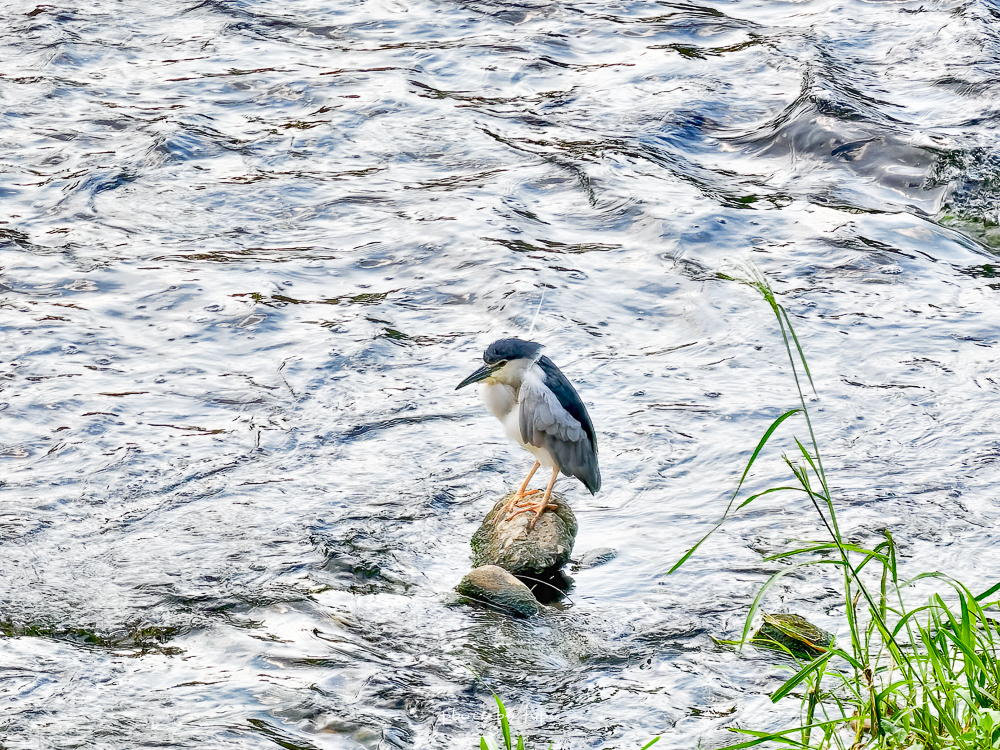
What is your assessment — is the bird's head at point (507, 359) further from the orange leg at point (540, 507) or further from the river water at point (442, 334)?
the river water at point (442, 334)

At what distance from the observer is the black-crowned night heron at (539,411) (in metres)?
5.61

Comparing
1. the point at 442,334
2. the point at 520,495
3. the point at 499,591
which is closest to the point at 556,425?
the point at 520,495

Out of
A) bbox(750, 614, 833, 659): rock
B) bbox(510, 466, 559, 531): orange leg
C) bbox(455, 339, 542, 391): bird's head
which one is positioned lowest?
bbox(510, 466, 559, 531): orange leg

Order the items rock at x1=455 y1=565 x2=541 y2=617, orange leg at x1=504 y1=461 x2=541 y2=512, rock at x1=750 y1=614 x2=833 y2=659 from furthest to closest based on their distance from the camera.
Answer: orange leg at x1=504 y1=461 x2=541 y2=512, rock at x1=455 y1=565 x2=541 y2=617, rock at x1=750 y1=614 x2=833 y2=659

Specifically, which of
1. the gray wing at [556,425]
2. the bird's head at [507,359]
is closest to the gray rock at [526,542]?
the gray wing at [556,425]

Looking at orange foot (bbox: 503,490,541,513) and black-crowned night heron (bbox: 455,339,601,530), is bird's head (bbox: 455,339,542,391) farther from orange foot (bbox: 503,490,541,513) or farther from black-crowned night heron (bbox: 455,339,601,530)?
orange foot (bbox: 503,490,541,513)

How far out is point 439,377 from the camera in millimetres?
7277

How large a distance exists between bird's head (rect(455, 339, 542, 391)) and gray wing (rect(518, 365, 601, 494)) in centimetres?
6

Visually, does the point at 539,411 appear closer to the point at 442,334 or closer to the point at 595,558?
the point at 595,558

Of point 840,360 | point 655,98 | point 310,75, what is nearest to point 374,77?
point 310,75

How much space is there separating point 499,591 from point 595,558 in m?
0.70

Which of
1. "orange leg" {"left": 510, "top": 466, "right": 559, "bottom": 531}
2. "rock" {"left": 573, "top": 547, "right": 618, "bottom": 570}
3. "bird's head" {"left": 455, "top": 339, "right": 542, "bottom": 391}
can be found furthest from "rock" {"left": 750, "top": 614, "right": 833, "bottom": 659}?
"bird's head" {"left": 455, "top": 339, "right": 542, "bottom": 391}

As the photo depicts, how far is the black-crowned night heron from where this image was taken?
561cm

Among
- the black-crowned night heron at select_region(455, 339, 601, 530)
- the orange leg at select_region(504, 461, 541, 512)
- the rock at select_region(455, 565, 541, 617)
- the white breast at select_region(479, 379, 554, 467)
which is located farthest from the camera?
the orange leg at select_region(504, 461, 541, 512)
